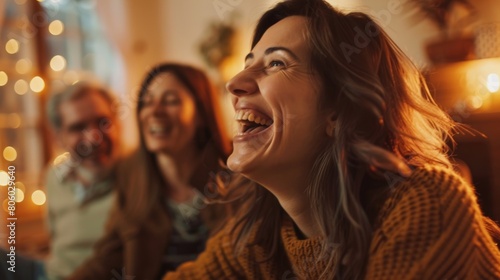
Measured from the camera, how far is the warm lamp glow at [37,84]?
4.71 ft

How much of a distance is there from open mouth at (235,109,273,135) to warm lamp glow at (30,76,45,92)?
1.21m

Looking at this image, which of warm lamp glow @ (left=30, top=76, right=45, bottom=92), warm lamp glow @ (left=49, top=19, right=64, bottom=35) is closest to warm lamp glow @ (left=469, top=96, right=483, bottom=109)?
warm lamp glow @ (left=49, top=19, right=64, bottom=35)

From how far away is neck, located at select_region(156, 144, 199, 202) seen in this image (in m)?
0.69

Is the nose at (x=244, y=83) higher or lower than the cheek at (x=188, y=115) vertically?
higher

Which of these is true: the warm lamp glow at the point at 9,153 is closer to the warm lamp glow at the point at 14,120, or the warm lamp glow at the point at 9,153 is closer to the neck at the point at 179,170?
the warm lamp glow at the point at 14,120

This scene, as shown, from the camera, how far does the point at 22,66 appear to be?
1337 mm

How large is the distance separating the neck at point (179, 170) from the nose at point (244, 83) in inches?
11.1

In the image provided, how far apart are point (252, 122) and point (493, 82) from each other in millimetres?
244

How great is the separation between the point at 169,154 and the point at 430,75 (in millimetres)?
394

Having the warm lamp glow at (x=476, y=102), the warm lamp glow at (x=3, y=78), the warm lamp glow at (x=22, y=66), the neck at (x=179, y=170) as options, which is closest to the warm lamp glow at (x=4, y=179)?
the neck at (x=179, y=170)

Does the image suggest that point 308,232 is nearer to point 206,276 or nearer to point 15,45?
point 206,276

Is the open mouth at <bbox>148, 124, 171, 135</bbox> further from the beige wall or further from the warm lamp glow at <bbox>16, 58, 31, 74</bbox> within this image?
the warm lamp glow at <bbox>16, 58, 31, 74</bbox>

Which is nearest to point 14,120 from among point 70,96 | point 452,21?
point 70,96

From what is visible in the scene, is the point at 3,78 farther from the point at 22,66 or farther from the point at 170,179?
the point at 170,179
